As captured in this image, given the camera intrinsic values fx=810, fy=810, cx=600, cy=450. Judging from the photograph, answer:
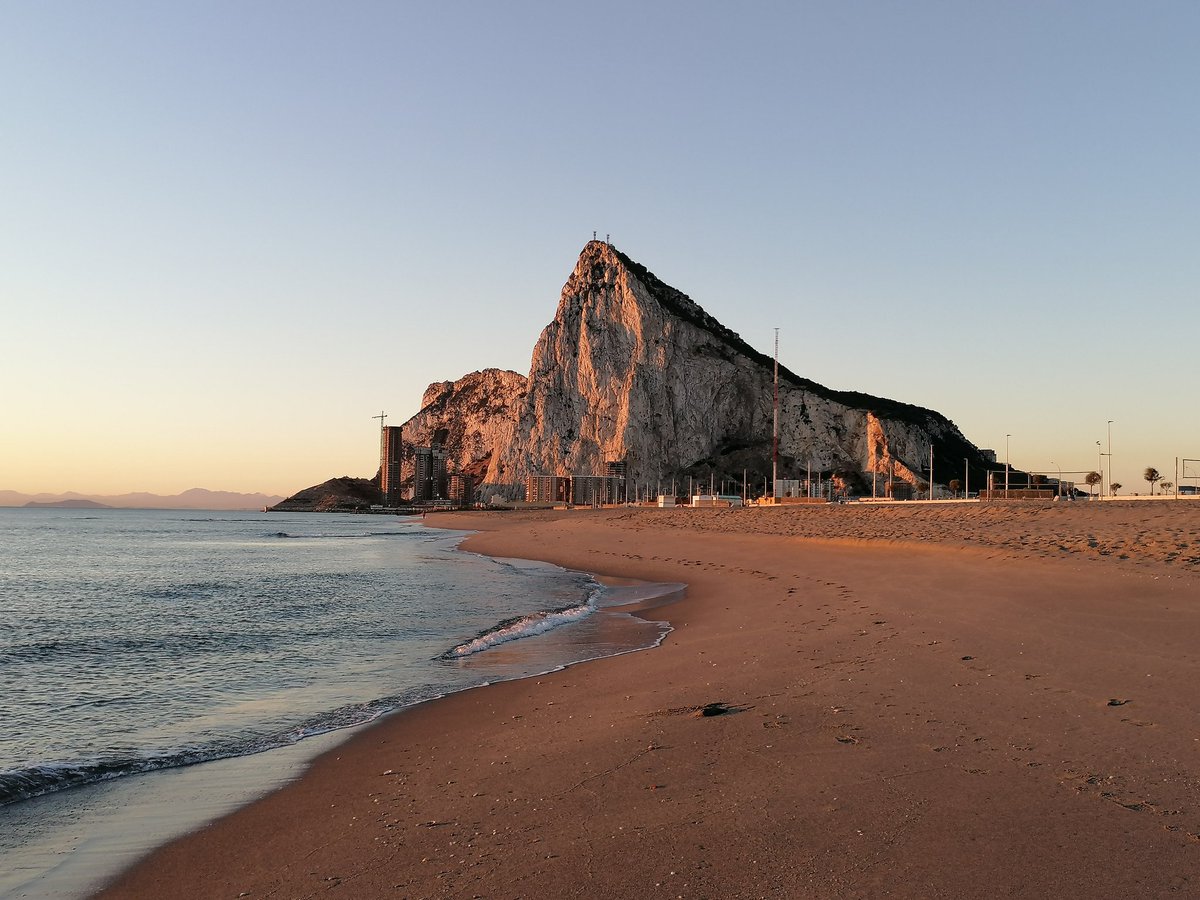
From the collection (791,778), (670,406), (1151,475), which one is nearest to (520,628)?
(791,778)

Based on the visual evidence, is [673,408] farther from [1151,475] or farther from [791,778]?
[791,778]

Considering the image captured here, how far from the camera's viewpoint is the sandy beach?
17.1 feet

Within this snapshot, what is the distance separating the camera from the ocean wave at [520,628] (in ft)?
56.2

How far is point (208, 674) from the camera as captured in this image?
15.2 meters

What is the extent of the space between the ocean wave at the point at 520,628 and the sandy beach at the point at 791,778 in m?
3.71

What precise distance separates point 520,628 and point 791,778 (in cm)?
1359

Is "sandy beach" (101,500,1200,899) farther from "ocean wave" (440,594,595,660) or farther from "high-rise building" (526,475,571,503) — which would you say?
"high-rise building" (526,475,571,503)

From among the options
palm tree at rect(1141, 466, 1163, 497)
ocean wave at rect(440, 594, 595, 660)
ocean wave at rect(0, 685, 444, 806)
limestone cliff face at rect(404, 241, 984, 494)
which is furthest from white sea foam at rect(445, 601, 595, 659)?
limestone cliff face at rect(404, 241, 984, 494)

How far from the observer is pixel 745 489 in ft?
490

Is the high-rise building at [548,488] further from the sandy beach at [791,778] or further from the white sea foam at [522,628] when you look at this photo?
the sandy beach at [791,778]

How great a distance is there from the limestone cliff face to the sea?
138m

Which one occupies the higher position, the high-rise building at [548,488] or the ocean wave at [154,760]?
the high-rise building at [548,488]

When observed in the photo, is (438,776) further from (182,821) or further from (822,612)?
(822,612)

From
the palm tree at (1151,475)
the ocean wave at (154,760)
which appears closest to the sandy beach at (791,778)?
the ocean wave at (154,760)
